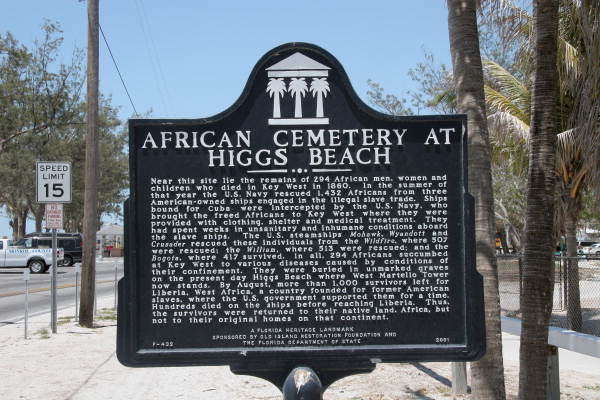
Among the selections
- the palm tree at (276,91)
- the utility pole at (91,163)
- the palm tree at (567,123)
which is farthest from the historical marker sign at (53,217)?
the palm tree at (276,91)

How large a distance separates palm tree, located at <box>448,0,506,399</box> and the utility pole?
925cm

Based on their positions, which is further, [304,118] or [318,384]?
[304,118]

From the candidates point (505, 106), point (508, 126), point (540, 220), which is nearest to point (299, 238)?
point (540, 220)

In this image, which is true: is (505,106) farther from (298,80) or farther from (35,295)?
(35,295)

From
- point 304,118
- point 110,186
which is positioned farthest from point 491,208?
point 110,186

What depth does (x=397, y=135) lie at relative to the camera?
4336 millimetres

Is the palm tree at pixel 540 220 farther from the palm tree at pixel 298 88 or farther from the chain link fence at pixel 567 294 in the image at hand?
the chain link fence at pixel 567 294

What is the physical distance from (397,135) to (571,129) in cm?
947

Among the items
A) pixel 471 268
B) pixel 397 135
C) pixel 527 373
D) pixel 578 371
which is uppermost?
pixel 397 135

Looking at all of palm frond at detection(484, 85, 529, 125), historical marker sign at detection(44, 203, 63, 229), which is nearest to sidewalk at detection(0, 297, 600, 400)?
historical marker sign at detection(44, 203, 63, 229)

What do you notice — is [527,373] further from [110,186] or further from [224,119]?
[110,186]

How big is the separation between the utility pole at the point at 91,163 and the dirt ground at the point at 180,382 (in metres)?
3.27

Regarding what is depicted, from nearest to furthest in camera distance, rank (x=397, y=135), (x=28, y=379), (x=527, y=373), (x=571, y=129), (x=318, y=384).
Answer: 1. (x=318, y=384)
2. (x=397, y=135)
3. (x=527, y=373)
4. (x=28, y=379)
5. (x=571, y=129)

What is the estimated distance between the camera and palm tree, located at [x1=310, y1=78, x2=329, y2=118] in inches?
171
